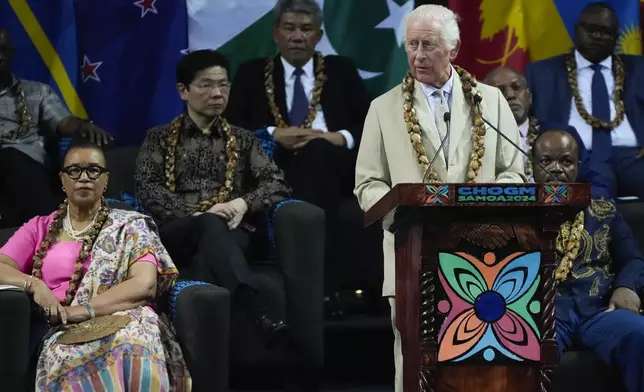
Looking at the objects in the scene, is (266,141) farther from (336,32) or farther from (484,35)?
(484,35)

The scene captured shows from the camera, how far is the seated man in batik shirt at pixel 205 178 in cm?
451

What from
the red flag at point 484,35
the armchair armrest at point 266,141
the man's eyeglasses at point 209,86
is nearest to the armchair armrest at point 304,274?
the armchair armrest at point 266,141

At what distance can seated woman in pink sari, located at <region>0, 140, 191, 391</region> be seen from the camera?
3.80 metres

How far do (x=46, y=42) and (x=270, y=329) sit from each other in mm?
2000

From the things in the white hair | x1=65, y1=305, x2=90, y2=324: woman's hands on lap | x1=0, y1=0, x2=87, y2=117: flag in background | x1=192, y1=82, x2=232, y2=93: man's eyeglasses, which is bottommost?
x1=65, y1=305, x2=90, y2=324: woman's hands on lap

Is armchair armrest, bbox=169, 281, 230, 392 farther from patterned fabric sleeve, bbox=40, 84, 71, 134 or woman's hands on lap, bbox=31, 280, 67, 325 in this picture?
patterned fabric sleeve, bbox=40, 84, 71, 134

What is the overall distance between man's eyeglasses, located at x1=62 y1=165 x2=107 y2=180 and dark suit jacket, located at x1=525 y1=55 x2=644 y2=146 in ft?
7.10

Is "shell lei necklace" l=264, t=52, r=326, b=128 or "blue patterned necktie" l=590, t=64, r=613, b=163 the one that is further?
"blue patterned necktie" l=590, t=64, r=613, b=163

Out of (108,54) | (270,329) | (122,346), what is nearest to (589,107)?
(270,329)

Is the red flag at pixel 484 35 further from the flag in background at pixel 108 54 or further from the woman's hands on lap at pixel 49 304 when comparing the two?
the woman's hands on lap at pixel 49 304

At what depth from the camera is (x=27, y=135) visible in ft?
16.8

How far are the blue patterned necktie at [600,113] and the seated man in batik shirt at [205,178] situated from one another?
1.47 metres

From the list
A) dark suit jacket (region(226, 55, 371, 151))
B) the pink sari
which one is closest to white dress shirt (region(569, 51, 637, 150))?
dark suit jacket (region(226, 55, 371, 151))

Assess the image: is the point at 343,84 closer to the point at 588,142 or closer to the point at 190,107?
the point at 190,107
